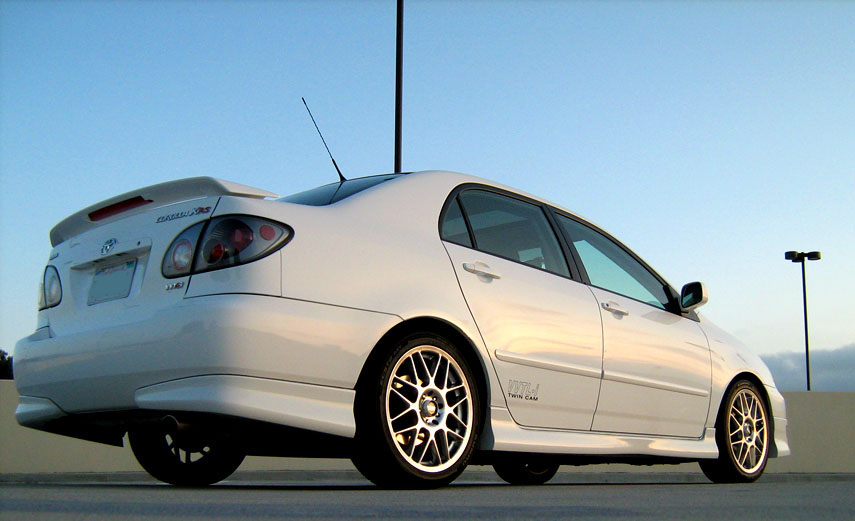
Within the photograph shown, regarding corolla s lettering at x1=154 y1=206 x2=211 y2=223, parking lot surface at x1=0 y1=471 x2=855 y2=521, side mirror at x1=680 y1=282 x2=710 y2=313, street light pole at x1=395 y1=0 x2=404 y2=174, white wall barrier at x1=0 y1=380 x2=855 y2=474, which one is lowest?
white wall barrier at x1=0 y1=380 x2=855 y2=474

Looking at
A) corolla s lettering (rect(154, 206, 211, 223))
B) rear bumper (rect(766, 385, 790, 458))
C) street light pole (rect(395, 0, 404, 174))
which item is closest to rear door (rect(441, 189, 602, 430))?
corolla s lettering (rect(154, 206, 211, 223))

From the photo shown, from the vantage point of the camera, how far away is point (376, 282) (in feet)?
13.7

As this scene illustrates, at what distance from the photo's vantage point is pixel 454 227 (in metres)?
4.84

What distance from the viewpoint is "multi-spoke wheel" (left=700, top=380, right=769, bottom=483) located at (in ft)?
21.5

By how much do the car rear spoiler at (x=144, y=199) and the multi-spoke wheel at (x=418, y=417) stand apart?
1.01 meters

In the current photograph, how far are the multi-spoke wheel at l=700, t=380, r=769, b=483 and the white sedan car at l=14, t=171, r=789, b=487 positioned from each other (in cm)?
94

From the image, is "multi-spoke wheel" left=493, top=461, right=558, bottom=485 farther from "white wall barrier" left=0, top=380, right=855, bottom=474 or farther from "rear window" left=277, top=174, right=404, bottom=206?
"white wall barrier" left=0, top=380, right=855, bottom=474

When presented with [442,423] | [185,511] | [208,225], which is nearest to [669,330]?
[442,423]

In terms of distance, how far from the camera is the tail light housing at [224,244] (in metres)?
3.90

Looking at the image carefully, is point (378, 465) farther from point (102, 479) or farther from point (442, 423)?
point (102, 479)

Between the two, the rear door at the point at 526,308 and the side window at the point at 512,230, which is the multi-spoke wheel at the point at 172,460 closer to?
the rear door at the point at 526,308

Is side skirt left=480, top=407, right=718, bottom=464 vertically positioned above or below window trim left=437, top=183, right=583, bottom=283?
below

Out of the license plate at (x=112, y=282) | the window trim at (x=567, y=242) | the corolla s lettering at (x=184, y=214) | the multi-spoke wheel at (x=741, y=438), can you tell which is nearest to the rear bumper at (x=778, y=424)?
the multi-spoke wheel at (x=741, y=438)

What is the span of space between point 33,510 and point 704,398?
4530 millimetres
